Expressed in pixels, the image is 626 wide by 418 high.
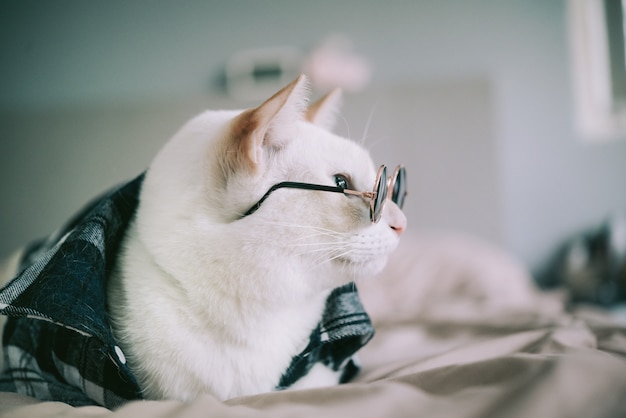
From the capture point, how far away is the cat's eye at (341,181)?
0.50 meters

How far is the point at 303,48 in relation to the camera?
2.06m

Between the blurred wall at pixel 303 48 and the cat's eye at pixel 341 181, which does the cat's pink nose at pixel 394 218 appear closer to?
the cat's eye at pixel 341 181

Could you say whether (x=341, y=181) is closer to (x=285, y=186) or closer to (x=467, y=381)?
(x=285, y=186)

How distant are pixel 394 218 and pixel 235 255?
0.19 metres

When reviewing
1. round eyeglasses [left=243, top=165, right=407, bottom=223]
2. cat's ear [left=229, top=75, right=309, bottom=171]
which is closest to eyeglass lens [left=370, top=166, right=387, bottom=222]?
round eyeglasses [left=243, top=165, right=407, bottom=223]

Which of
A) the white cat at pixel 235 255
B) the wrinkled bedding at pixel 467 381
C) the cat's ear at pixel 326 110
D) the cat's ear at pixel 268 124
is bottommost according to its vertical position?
the wrinkled bedding at pixel 467 381

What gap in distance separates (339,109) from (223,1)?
107cm

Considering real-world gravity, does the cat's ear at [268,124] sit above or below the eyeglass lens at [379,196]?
above

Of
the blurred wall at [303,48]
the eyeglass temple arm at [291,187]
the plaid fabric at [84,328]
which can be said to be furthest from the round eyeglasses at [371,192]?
the blurred wall at [303,48]

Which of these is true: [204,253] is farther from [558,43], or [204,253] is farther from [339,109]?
[558,43]

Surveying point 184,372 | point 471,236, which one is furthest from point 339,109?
point 471,236

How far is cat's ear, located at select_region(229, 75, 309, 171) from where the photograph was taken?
16.8 inches

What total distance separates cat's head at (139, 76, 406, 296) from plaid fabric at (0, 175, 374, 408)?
6cm

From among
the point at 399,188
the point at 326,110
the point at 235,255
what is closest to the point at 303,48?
the point at 326,110
